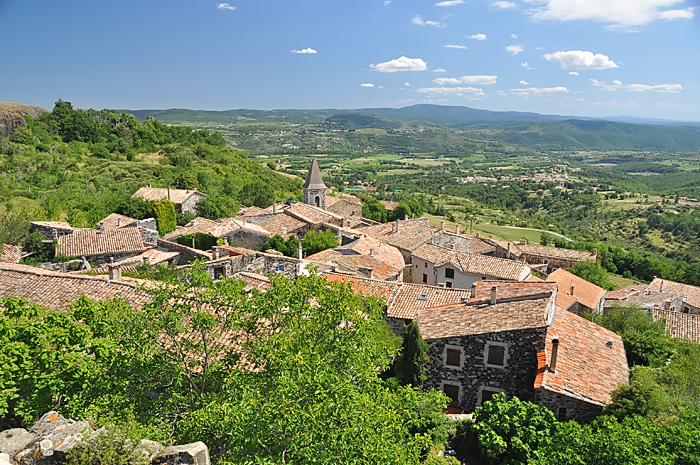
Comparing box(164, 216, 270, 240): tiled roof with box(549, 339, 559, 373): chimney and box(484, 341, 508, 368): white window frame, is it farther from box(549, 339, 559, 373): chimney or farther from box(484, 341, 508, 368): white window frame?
box(549, 339, 559, 373): chimney

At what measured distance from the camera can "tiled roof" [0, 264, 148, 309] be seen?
16531mm

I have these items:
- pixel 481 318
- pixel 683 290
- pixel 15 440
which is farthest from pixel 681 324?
pixel 15 440

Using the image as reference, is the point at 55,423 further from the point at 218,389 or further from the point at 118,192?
the point at 118,192

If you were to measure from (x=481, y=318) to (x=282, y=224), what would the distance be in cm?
2655

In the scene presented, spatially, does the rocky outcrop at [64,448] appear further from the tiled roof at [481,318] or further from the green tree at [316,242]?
the green tree at [316,242]

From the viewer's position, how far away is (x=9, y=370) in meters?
9.60

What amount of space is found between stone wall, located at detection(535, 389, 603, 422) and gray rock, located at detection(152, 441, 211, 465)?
1193 cm

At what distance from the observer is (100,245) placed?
100 feet

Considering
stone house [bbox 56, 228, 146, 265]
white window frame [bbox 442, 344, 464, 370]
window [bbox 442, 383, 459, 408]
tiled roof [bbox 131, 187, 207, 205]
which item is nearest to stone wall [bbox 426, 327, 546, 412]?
white window frame [bbox 442, 344, 464, 370]

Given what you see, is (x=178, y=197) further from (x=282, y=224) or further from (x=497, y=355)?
(x=497, y=355)

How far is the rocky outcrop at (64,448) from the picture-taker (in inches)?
289

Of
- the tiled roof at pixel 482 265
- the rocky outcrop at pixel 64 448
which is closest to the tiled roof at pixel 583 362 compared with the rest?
the tiled roof at pixel 482 265

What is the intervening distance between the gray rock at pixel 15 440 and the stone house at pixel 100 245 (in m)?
22.2

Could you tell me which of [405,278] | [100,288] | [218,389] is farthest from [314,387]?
[405,278]
